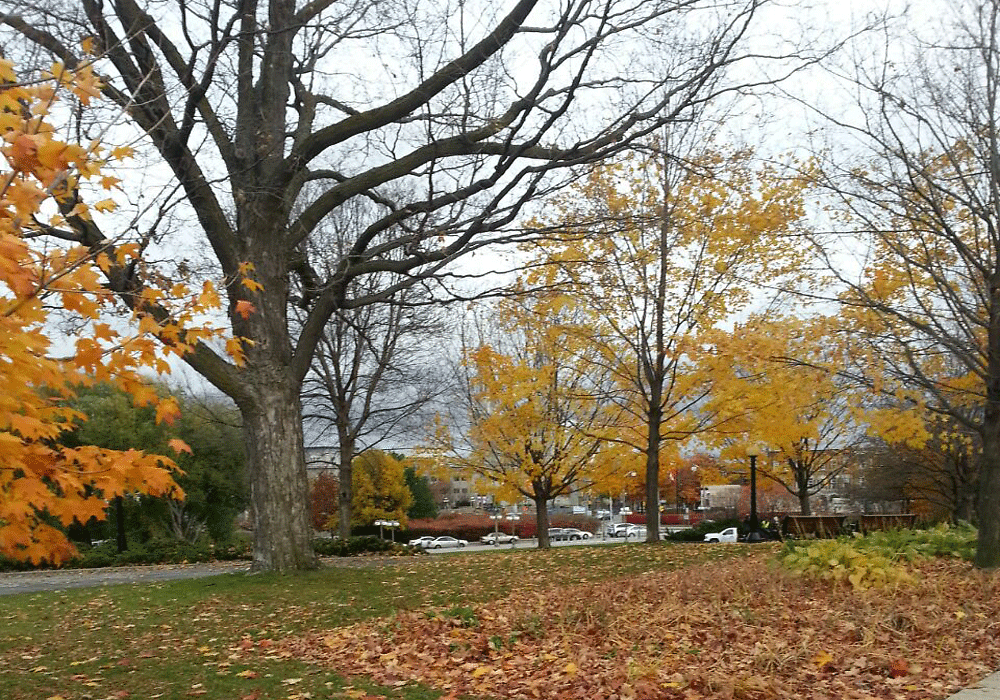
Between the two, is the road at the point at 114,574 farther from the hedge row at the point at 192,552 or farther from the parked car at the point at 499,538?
the parked car at the point at 499,538

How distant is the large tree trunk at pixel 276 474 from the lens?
12281mm

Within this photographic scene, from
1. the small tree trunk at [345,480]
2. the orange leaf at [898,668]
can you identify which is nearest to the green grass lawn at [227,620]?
the orange leaf at [898,668]

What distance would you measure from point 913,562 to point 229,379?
9442mm

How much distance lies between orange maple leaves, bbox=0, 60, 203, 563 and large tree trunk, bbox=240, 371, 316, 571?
319 inches

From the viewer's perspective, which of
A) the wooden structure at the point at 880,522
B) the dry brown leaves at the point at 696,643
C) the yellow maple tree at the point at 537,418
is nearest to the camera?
the dry brown leaves at the point at 696,643

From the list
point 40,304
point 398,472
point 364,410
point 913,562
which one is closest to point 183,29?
point 40,304

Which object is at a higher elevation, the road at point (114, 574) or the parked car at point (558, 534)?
the road at point (114, 574)

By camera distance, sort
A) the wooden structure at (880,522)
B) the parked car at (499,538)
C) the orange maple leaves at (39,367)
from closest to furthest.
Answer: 1. the orange maple leaves at (39,367)
2. the wooden structure at (880,522)
3. the parked car at (499,538)

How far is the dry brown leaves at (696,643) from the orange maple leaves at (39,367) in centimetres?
297

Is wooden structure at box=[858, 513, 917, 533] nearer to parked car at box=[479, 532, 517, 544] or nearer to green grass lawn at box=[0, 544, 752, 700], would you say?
green grass lawn at box=[0, 544, 752, 700]

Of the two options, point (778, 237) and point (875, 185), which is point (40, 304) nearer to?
point (875, 185)

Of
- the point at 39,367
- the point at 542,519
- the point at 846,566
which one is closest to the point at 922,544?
the point at 846,566

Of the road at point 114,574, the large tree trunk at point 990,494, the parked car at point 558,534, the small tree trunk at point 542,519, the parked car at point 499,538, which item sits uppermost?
the large tree trunk at point 990,494

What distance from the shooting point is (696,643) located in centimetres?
676
